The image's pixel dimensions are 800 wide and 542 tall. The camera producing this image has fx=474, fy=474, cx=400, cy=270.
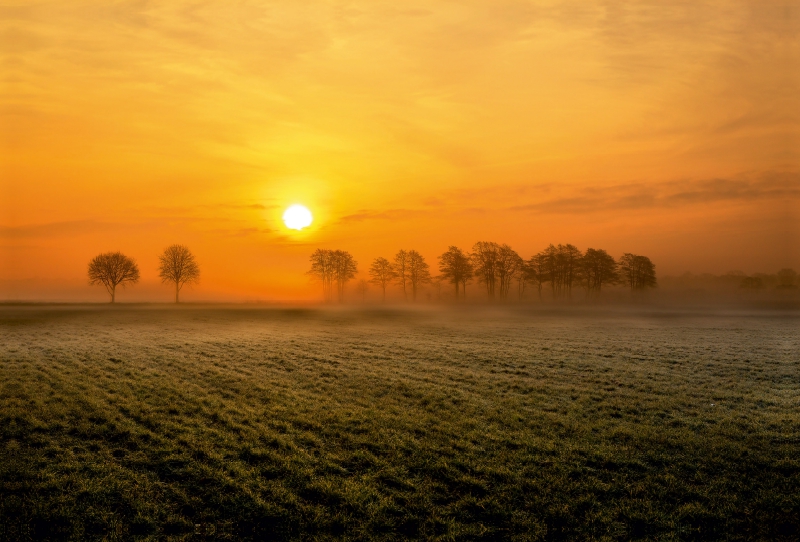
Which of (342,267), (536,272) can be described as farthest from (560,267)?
(342,267)

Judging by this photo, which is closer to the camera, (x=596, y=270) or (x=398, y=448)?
(x=398, y=448)

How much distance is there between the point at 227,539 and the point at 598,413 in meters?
13.1

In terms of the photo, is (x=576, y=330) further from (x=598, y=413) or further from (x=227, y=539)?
(x=227, y=539)

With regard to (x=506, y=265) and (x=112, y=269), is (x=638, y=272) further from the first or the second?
(x=112, y=269)

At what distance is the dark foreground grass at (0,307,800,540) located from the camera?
31.0ft

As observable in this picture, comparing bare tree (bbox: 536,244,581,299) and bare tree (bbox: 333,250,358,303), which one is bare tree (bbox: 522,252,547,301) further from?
bare tree (bbox: 333,250,358,303)

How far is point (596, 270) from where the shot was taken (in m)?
127

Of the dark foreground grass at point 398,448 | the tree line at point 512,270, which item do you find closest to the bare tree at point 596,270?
the tree line at point 512,270

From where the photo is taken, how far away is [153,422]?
15234 mm

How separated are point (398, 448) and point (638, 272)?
140 meters

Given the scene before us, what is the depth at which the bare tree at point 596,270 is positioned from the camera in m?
127

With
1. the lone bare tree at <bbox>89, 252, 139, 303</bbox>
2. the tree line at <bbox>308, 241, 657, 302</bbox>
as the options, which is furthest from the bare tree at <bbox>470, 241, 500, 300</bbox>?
the lone bare tree at <bbox>89, 252, 139, 303</bbox>

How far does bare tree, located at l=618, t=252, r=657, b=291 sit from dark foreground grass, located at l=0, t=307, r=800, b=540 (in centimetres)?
11558

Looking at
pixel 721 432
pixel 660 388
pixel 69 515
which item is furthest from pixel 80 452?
pixel 660 388
